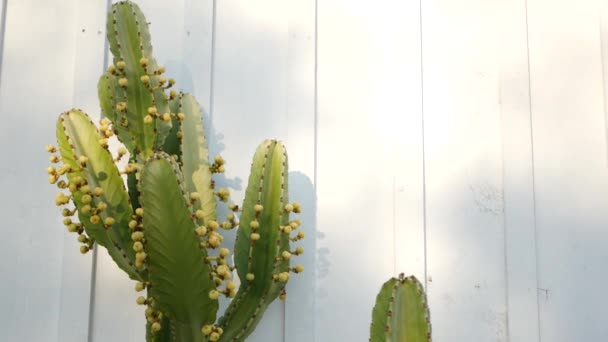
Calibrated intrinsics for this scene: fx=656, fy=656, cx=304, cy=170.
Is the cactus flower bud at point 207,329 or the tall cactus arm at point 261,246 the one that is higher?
the tall cactus arm at point 261,246

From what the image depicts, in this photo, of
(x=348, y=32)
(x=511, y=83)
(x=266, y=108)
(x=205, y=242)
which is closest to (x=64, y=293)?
(x=205, y=242)

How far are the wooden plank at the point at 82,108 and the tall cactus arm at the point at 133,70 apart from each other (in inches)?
9.6

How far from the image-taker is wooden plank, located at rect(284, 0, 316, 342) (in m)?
1.58

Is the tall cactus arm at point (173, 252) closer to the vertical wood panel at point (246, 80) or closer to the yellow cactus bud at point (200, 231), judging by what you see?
the yellow cactus bud at point (200, 231)

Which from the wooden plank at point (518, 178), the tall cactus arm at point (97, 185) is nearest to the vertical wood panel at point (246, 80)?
the tall cactus arm at point (97, 185)

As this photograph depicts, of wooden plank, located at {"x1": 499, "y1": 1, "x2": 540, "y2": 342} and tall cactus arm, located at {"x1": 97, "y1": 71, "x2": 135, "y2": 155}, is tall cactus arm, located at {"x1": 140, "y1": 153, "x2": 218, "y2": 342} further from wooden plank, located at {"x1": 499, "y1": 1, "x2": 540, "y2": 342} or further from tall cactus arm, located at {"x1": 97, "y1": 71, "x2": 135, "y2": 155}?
wooden plank, located at {"x1": 499, "y1": 1, "x2": 540, "y2": 342}

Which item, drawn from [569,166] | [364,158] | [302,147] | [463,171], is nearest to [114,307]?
[302,147]

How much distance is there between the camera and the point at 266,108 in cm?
167

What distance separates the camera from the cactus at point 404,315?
1.03 meters

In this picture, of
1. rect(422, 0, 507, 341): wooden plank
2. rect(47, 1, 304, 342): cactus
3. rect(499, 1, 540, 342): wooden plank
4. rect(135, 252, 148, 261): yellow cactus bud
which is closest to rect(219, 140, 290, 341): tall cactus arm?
rect(47, 1, 304, 342): cactus

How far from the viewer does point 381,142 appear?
5.52 feet

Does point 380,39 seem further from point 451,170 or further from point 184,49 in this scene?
point 184,49

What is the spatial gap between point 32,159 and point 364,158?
2.66 ft

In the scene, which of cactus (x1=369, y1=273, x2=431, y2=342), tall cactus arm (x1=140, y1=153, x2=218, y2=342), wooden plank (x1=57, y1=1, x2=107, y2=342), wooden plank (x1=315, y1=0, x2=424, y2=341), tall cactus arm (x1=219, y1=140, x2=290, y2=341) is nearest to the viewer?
cactus (x1=369, y1=273, x2=431, y2=342)
